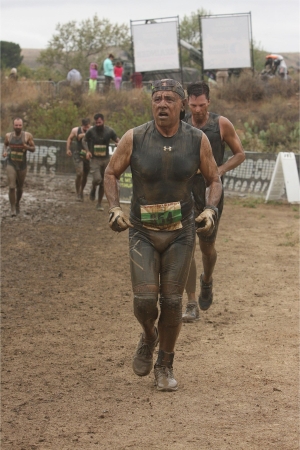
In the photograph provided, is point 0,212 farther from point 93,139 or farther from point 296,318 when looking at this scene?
point 296,318

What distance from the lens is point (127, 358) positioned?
675 centimetres

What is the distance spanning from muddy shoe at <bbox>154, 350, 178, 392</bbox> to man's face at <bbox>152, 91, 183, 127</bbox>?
5.61 feet

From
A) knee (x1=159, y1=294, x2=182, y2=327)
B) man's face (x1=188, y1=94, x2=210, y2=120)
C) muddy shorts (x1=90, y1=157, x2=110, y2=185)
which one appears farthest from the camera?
muddy shorts (x1=90, y1=157, x2=110, y2=185)

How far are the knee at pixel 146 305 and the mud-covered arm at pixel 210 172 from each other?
814mm

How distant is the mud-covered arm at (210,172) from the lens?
5723 millimetres

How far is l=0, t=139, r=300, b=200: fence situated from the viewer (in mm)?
18766

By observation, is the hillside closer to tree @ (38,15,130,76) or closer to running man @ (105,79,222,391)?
tree @ (38,15,130,76)

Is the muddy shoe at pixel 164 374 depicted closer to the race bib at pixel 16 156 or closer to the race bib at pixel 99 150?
the race bib at pixel 16 156

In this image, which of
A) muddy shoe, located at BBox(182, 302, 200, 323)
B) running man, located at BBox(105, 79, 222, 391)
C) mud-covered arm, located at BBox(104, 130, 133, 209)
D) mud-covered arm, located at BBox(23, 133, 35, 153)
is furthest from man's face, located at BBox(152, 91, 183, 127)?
mud-covered arm, located at BBox(23, 133, 35, 153)

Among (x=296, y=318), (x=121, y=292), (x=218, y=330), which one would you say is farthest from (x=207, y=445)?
(x=121, y=292)

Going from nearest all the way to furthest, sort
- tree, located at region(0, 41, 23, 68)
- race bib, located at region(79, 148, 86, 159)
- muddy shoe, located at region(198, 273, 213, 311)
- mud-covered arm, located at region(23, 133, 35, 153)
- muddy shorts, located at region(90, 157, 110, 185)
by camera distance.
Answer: muddy shoe, located at region(198, 273, 213, 311)
mud-covered arm, located at region(23, 133, 35, 153)
muddy shorts, located at region(90, 157, 110, 185)
race bib, located at region(79, 148, 86, 159)
tree, located at region(0, 41, 23, 68)

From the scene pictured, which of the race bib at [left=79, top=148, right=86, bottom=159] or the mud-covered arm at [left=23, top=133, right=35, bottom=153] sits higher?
the mud-covered arm at [left=23, top=133, right=35, bottom=153]

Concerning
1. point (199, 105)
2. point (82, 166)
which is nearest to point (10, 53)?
point (82, 166)

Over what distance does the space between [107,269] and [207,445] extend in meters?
6.37
